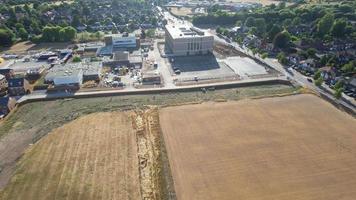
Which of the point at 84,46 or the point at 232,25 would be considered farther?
the point at 232,25

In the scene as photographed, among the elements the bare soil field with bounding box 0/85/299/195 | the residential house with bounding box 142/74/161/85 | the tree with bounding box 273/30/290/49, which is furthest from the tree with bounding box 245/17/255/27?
the residential house with bounding box 142/74/161/85

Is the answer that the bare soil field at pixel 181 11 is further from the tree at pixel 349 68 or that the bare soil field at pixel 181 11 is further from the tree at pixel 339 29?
the tree at pixel 349 68

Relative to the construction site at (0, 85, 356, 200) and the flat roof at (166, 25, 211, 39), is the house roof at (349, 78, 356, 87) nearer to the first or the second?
the construction site at (0, 85, 356, 200)

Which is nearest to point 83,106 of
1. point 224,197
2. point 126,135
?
point 126,135

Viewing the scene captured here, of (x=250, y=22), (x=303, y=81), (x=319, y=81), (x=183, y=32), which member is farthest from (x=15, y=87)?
(x=250, y=22)

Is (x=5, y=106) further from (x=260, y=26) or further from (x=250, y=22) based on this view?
(x=250, y=22)

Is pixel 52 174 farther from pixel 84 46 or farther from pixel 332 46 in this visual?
pixel 332 46
